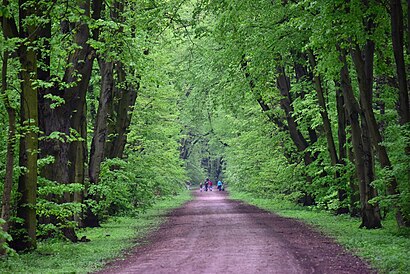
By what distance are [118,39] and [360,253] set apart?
8.43 m

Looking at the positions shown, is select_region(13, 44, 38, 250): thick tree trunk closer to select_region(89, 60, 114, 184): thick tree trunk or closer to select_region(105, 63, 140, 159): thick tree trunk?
select_region(89, 60, 114, 184): thick tree trunk

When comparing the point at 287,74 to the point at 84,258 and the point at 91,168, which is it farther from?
the point at 84,258

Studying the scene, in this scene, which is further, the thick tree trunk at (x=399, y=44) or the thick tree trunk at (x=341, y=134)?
the thick tree trunk at (x=341, y=134)

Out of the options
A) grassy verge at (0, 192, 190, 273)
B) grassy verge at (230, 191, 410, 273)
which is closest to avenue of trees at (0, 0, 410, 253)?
grassy verge at (0, 192, 190, 273)

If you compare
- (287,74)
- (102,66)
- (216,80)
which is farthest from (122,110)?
(287,74)

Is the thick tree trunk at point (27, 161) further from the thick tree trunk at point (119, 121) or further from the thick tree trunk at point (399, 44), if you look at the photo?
the thick tree trunk at point (119, 121)

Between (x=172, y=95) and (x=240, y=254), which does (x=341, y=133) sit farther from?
(x=172, y=95)

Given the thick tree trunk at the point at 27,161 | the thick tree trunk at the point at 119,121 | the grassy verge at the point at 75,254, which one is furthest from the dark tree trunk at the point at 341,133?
the thick tree trunk at the point at 27,161

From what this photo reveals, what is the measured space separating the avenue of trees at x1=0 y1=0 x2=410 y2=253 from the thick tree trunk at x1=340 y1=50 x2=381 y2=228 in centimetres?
4

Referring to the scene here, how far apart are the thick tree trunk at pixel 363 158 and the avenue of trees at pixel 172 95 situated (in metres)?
0.04

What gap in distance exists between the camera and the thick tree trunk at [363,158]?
60.4 ft

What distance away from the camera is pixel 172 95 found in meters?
34.2

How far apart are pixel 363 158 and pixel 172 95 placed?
1701 centimetres

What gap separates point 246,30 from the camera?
63.7ft
